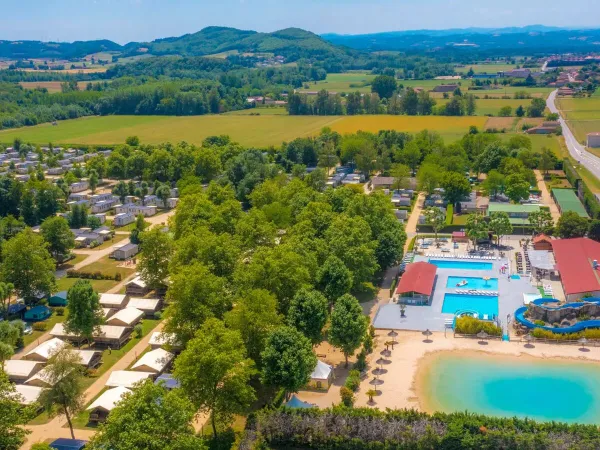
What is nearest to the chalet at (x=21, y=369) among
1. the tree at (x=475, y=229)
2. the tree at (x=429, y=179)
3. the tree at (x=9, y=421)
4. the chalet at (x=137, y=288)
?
the tree at (x=9, y=421)

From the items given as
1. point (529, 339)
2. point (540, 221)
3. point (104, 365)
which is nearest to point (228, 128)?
point (540, 221)

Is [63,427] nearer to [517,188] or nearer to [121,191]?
[121,191]

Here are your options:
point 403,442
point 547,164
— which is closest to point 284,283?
point 403,442

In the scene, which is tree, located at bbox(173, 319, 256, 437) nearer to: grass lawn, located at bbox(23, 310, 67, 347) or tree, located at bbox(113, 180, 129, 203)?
grass lawn, located at bbox(23, 310, 67, 347)

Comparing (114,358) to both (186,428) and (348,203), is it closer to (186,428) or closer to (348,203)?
(186,428)

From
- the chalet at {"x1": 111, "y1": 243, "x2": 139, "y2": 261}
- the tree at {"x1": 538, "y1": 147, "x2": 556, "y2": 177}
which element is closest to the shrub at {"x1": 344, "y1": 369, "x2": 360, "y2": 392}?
the chalet at {"x1": 111, "y1": 243, "x2": 139, "y2": 261}

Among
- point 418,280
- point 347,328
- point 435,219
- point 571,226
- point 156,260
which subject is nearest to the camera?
point 347,328
